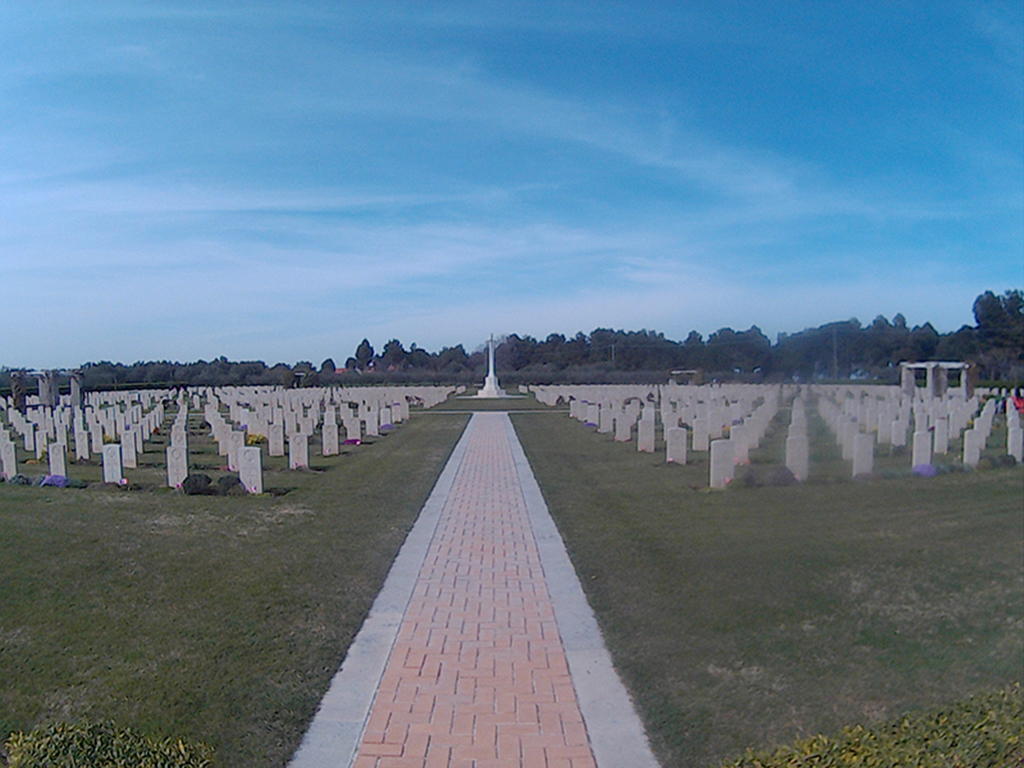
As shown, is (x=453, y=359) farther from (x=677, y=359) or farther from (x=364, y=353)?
(x=677, y=359)

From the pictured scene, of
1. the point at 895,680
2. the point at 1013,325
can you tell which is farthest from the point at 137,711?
the point at 1013,325

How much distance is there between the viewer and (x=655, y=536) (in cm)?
896

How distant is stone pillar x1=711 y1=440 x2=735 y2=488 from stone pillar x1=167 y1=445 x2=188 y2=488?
838 centimetres

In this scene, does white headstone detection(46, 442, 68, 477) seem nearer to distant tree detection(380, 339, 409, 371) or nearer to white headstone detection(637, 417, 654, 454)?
white headstone detection(637, 417, 654, 454)

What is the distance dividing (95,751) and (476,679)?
239 centimetres

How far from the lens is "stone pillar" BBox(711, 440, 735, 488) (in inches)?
482

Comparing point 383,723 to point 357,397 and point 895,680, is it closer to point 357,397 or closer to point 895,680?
point 895,680

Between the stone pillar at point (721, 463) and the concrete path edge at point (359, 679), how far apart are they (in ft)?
18.0

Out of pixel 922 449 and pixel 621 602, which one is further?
pixel 922 449

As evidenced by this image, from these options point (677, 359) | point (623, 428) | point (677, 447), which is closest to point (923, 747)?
point (677, 447)

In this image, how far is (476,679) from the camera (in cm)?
491

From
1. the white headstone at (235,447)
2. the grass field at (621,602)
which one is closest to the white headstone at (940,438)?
the grass field at (621,602)

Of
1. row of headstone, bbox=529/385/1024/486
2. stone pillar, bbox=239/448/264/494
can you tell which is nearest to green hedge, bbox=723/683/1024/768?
row of headstone, bbox=529/385/1024/486

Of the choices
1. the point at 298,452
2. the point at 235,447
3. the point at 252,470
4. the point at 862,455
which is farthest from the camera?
the point at 298,452
